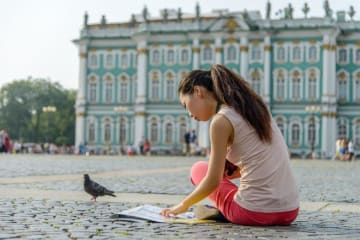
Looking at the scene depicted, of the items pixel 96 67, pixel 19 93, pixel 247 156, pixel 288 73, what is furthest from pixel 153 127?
pixel 247 156

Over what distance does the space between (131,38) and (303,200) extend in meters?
54.3

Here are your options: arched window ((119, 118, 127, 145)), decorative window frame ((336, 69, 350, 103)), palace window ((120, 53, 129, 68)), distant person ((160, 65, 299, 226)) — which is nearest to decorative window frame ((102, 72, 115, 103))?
palace window ((120, 53, 129, 68))

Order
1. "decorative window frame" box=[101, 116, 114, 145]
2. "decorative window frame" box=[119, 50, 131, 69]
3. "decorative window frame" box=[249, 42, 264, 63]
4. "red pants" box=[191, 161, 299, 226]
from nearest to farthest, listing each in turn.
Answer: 1. "red pants" box=[191, 161, 299, 226]
2. "decorative window frame" box=[249, 42, 264, 63]
3. "decorative window frame" box=[101, 116, 114, 145]
4. "decorative window frame" box=[119, 50, 131, 69]

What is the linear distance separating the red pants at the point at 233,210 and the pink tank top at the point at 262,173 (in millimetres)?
53

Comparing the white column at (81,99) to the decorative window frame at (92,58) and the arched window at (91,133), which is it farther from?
the arched window at (91,133)

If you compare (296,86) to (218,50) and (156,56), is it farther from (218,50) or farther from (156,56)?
(156,56)

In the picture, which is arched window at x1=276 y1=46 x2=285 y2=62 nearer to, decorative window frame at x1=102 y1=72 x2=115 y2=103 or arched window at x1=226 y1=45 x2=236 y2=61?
arched window at x1=226 y1=45 x2=236 y2=61

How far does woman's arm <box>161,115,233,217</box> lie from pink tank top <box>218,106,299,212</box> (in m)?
0.11

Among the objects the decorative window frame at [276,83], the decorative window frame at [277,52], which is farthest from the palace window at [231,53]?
the decorative window frame at [276,83]

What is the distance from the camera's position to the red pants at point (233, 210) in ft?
17.7

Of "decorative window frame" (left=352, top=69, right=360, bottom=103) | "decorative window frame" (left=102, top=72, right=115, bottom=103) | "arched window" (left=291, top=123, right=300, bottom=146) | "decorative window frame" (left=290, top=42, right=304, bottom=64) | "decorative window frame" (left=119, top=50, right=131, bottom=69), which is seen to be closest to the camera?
"arched window" (left=291, top=123, right=300, bottom=146)

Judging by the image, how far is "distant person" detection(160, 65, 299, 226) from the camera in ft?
17.1

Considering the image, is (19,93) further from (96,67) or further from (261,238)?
(261,238)

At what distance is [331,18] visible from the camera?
57969 mm
